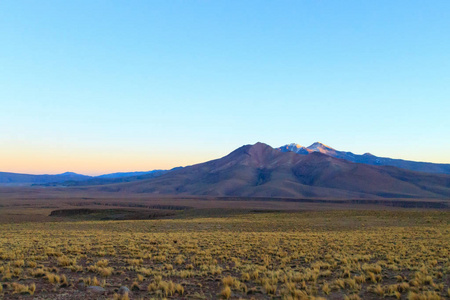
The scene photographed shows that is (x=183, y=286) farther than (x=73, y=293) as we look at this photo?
Yes

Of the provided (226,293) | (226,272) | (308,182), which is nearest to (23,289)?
(226,293)

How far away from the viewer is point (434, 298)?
8.32 meters

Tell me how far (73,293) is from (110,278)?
1.83 metres

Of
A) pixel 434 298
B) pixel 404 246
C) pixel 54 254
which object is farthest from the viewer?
pixel 404 246

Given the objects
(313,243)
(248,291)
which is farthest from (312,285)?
(313,243)

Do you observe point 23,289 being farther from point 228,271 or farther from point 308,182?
point 308,182

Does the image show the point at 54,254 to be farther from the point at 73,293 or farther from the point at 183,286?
the point at 183,286

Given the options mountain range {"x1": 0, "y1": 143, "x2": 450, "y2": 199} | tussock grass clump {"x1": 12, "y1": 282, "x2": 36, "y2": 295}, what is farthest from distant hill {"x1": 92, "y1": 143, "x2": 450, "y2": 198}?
tussock grass clump {"x1": 12, "y1": 282, "x2": 36, "y2": 295}

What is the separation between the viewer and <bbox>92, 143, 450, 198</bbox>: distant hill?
143 metres

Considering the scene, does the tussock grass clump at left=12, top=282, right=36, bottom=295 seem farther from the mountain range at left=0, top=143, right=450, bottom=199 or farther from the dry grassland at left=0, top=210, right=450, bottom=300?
the mountain range at left=0, top=143, right=450, bottom=199

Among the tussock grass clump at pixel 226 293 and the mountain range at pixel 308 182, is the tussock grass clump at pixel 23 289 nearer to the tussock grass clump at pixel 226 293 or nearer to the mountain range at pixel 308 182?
the tussock grass clump at pixel 226 293

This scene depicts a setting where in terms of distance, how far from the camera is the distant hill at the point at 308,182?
469 ft

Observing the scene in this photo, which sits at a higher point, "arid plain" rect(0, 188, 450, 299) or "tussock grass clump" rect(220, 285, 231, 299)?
"tussock grass clump" rect(220, 285, 231, 299)

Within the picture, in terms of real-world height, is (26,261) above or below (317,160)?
below
